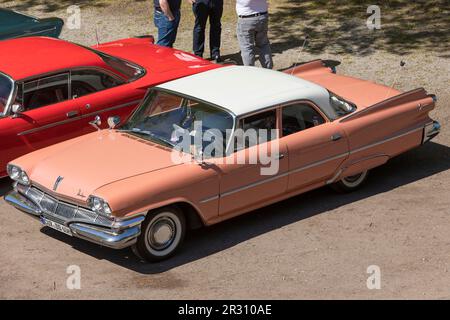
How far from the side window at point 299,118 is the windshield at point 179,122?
68 cm

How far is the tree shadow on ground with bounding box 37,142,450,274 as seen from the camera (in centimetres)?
895

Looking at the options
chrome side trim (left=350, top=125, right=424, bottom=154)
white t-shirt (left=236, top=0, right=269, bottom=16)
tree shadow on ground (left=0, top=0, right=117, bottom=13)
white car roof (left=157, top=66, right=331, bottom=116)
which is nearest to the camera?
white car roof (left=157, top=66, right=331, bottom=116)

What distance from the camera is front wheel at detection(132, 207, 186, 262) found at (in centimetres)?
859

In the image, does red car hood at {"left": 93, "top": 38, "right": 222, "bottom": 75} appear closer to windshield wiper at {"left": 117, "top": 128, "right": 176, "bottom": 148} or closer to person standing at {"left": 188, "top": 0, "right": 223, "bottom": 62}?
person standing at {"left": 188, "top": 0, "right": 223, "bottom": 62}

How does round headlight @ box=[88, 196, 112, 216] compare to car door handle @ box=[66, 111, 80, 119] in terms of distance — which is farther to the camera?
car door handle @ box=[66, 111, 80, 119]

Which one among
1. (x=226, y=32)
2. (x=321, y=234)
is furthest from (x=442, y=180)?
(x=226, y=32)

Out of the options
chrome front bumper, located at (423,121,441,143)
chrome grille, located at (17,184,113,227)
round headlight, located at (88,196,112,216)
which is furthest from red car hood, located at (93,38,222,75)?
round headlight, located at (88,196,112,216)

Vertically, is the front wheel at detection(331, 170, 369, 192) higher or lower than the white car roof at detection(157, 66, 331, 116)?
lower

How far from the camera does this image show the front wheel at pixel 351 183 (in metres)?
10.2

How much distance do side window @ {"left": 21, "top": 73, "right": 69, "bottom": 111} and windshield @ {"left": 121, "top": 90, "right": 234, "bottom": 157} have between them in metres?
1.29

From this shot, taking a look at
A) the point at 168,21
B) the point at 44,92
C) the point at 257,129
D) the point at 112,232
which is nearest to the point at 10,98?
the point at 44,92

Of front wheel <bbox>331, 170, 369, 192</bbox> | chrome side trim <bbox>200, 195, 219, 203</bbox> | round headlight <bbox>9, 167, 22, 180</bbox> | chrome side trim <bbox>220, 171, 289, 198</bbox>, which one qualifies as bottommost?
front wheel <bbox>331, 170, 369, 192</bbox>

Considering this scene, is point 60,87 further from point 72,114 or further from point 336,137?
point 336,137

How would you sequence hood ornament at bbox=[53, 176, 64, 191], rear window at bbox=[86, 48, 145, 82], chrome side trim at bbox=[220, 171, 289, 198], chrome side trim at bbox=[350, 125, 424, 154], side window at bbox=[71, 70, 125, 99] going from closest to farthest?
hood ornament at bbox=[53, 176, 64, 191] < chrome side trim at bbox=[220, 171, 289, 198] < chrome side trim at bbox=[350, 125, 424, 154] < side window at bbox=[71, 70, 125, 99] < rear window at bbox=[86, 48, 145, 82]
